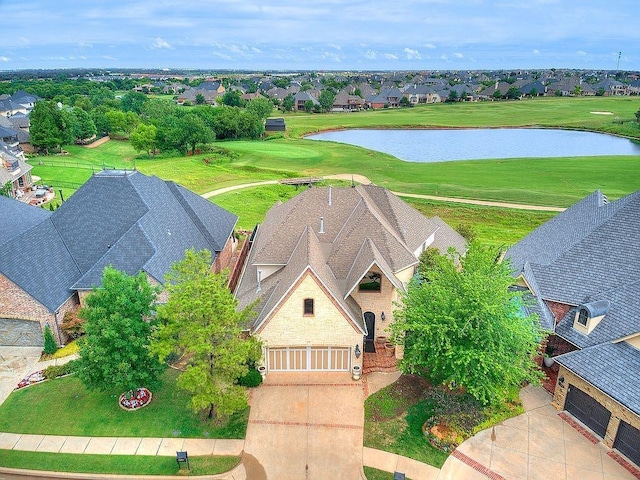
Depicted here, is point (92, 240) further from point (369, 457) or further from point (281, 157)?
point (281, 157)

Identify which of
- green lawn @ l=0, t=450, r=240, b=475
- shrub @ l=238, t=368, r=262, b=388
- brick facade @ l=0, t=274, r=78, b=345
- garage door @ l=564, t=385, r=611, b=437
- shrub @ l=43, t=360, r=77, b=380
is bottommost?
green lawn @ l=0, t=450, r=240, b=475

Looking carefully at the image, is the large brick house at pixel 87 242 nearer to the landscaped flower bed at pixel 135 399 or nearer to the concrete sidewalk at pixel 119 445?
the landscaped flower bed at pixel 135 399

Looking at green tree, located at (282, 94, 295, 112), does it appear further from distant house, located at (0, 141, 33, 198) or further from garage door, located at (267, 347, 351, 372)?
garage door, located at (267, 347, 351, 372)

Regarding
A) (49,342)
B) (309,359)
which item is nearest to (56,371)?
(49,342)

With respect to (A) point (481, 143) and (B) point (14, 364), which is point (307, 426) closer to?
(B) point (14, 364)

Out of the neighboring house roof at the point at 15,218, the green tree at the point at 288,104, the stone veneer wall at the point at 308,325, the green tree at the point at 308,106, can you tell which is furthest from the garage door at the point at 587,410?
the green tree at the point at 288,104

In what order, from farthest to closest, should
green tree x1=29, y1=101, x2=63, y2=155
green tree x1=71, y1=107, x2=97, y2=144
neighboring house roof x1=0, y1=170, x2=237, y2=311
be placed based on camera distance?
green tree x1=71, y1=107, x2=97, y2=144 < green tree x1=29, y1=101, x2=63, y2=155 < neighboring house roof x1=0, y1=170, x2=237, y2=311

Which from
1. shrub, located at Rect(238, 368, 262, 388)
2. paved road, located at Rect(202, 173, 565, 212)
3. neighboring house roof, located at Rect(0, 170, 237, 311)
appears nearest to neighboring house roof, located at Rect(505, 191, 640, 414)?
shrub, located at Rect(238, 368, 262, 388)
